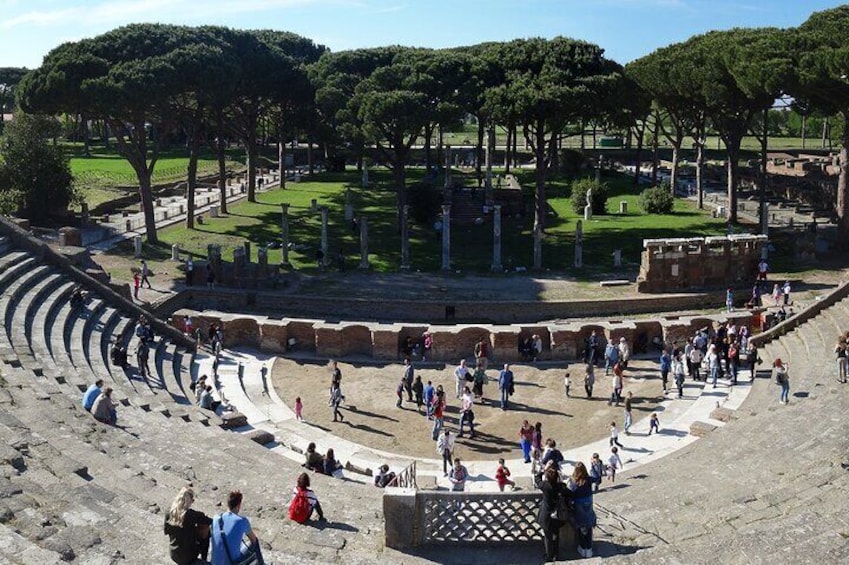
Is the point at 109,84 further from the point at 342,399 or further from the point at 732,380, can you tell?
the point at 732,380

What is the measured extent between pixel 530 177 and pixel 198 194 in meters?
24.7

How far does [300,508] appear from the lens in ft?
40.9

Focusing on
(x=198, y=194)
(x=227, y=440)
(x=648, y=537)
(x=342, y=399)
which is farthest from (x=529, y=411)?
(x=198, y=194)

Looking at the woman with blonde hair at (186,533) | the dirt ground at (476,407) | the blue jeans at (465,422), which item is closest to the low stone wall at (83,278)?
the dirt ground at (476,407)

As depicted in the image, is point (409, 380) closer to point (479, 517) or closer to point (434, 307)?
point (434, 307)

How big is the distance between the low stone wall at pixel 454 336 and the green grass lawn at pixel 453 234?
8132 millimetres

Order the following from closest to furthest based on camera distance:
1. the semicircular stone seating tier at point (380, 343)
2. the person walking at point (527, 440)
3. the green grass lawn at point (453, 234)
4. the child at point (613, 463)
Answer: the child at point (613, 463) < the person walking at point (527, 440) < the semicircular stone seating tier at point (380, 343) < the green grass lawn at point (453, 234)

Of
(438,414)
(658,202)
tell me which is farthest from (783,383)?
(658,202)

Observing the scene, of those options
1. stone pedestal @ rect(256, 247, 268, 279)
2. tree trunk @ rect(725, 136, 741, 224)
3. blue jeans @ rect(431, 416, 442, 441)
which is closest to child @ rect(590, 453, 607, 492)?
blue jeans @ rect(431, 416, 442, 441)

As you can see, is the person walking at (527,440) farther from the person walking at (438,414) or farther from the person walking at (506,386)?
the person walking at (506,386)

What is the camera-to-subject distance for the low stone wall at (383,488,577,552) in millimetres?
11227

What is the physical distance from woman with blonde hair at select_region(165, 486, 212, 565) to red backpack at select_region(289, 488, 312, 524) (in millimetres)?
2725

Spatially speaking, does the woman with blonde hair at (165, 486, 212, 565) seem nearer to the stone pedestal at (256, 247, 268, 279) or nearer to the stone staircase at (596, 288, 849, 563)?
the stone staircase at (596, 288, 849, 563)

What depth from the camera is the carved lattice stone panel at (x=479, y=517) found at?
11.3 m
